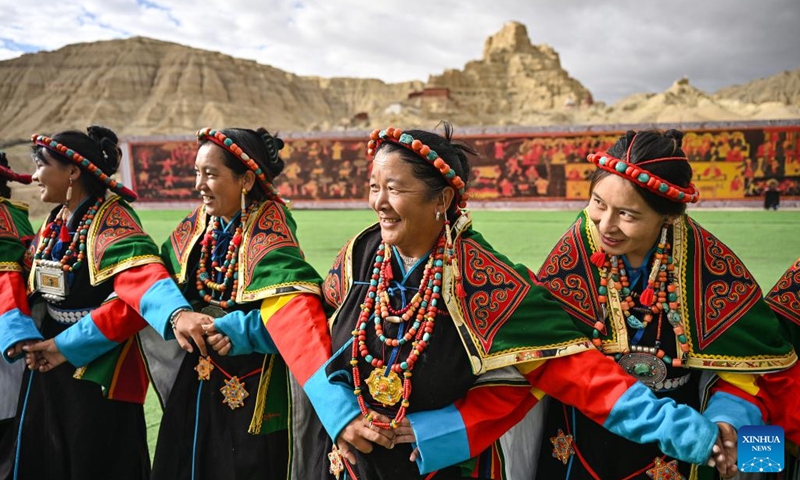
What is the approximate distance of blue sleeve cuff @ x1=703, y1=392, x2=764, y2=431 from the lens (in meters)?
1.29

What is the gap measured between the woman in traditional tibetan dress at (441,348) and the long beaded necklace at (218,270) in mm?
641

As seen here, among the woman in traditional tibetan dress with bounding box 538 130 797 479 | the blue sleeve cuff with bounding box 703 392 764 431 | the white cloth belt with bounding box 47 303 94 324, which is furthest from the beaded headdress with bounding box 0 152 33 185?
the blue sleeve cuff with bounding box 703 392 764 431

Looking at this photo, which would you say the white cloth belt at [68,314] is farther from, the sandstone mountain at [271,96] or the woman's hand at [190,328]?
the sandstone mountain at [271,96]

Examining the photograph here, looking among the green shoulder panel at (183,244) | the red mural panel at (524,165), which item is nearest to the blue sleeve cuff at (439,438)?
the green shoulder panel at (183,244)

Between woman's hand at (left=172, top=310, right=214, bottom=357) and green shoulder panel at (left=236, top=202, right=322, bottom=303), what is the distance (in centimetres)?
14

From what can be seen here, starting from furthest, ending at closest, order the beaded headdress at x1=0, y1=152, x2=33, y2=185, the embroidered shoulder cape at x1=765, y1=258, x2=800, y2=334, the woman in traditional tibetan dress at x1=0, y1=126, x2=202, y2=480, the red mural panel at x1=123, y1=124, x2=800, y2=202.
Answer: the red mural panel at x1=123, y1=124, x2=800, y2=202 → the beaded headdress at x1=0, y1=152, x2=33, y2=185 → the woman in traditional tibetan dress at x1=0, y1=126, x2=202, y2=480 → the embroidered shoulder cape at x1=765, y1=258, x2=800, y2=334

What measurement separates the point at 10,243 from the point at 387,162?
1887mm

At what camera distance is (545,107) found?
172ft

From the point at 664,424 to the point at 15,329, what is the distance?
87.5 inches

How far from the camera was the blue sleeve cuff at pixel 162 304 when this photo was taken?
1827mm

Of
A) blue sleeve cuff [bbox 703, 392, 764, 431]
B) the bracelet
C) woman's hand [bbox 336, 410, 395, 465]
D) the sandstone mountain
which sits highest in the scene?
the sandstone mountain

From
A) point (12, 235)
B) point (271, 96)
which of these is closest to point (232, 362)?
point (12, 235)

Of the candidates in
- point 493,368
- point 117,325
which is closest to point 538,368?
point 493,368

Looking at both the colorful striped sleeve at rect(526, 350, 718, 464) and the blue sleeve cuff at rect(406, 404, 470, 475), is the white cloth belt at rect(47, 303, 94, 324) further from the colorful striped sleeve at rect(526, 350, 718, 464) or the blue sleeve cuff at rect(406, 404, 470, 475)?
the colorful striped sleeve at rect(526, 350, 718, 464)
